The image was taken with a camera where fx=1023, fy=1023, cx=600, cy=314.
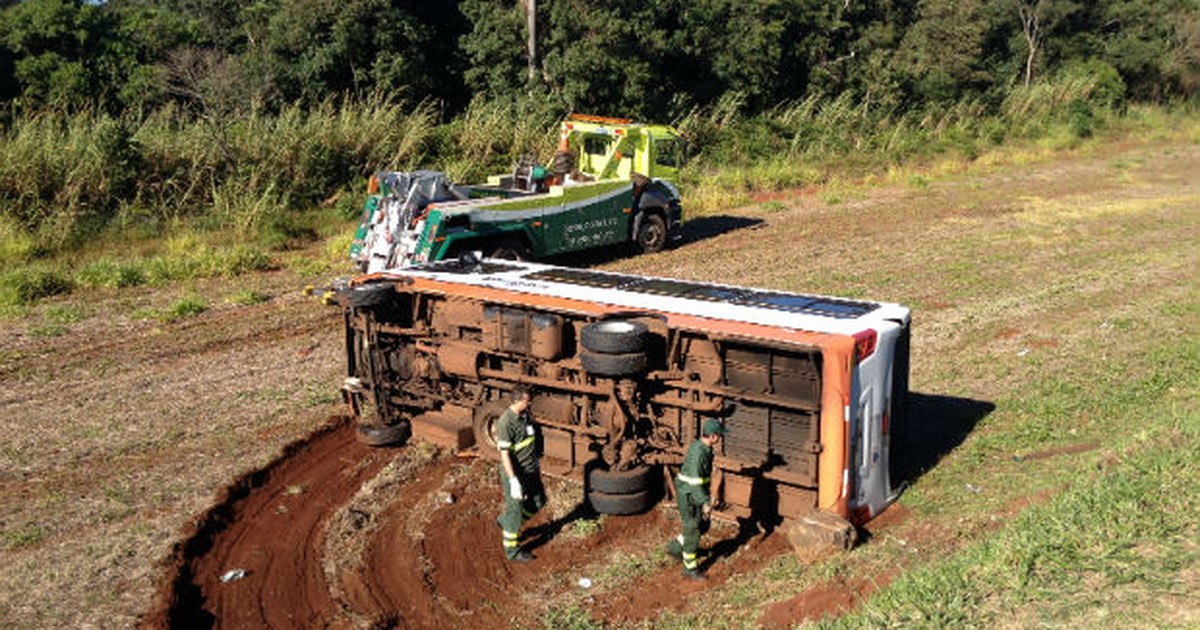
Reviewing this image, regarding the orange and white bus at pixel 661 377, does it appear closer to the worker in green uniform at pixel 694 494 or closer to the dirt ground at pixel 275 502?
the dirt ground at pixel 275 502

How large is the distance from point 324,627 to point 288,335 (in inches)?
305

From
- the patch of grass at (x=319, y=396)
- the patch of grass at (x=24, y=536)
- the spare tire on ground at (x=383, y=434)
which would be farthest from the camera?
the patch of grass at (x=319, y=396)

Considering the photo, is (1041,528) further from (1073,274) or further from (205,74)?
(205,74)

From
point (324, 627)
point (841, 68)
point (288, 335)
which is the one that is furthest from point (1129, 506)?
point (841, 68)

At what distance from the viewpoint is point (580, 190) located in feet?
58.6

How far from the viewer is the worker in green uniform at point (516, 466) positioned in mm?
7840

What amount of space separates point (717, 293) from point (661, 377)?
1431 mm

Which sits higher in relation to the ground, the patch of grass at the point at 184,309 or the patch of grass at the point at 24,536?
the patch of grass at the point at 184,309

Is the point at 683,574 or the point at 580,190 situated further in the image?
the point at 580,190

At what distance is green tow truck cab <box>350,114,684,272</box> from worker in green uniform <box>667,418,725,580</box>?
27.1ft

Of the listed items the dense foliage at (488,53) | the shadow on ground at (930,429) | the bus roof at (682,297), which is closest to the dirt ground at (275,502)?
the shadow on ground at (930,429)

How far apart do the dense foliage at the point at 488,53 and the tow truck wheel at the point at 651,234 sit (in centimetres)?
966

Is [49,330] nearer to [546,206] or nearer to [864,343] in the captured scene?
[546,206]

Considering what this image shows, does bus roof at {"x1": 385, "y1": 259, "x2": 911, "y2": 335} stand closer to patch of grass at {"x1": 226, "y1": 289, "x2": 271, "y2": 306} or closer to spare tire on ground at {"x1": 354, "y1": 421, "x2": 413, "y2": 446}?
spare tire on ground at {"x1": 354, "y1": 421, "x2": 413, "y2": 446}
